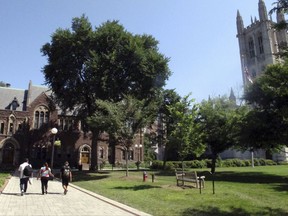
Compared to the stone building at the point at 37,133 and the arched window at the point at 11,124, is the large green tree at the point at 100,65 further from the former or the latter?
the arched window at the point at 11,124

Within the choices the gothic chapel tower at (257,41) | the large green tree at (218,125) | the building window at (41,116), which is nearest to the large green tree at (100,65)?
the large green tree at (218,125)

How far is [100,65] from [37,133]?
66.5ft

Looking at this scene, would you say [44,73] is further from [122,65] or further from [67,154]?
[67,154]

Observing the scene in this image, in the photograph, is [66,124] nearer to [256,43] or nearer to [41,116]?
[41,116]

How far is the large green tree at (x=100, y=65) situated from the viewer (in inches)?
1308

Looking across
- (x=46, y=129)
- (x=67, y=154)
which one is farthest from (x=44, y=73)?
(x=67, y=154)

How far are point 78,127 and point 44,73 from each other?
1547 cm

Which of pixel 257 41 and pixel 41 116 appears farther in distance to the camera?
pixel 257 41

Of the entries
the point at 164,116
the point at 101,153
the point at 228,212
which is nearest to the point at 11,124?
the point at 101,153

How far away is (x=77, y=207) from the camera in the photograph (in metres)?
11.5

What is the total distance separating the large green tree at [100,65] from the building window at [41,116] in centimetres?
1224

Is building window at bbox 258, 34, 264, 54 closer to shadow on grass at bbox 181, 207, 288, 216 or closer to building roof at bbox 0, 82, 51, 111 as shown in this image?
building roof at bbox 0, 82, 51, 111

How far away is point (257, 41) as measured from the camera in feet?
289

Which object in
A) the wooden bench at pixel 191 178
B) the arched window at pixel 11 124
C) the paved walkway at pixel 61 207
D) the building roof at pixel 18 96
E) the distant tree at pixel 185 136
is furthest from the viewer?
the building roof at pixel 18 96
